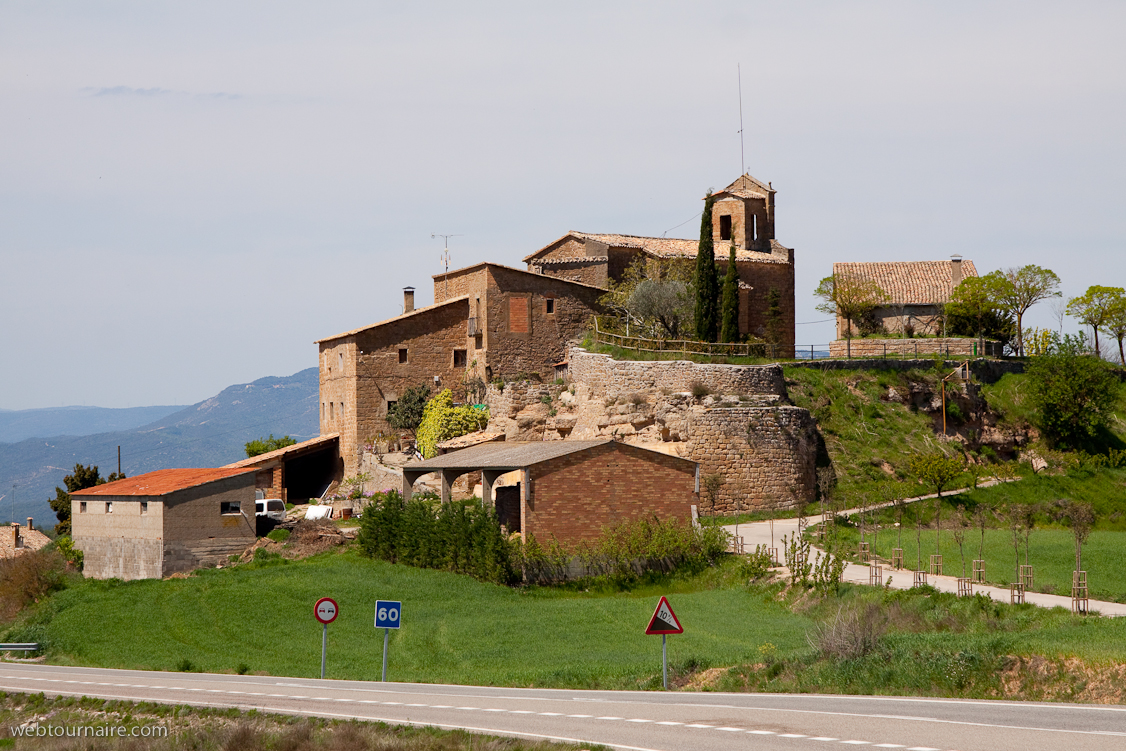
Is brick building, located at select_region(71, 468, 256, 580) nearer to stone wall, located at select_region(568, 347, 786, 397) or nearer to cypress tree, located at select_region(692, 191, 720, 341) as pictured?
stone wall, located at select_region(568, 347, 786, 397)

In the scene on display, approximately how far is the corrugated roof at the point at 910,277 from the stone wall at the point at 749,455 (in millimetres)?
19337

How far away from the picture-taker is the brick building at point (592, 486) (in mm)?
36812

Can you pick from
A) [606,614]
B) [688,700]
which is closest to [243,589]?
[606,614]

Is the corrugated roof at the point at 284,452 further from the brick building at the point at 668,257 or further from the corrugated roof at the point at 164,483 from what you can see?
the brick building at the point at 668,257

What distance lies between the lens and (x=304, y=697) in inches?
770

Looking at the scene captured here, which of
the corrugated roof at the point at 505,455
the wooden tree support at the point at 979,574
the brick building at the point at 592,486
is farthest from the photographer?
the corrugated roof at the point at 505,455

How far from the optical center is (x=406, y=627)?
3050cm

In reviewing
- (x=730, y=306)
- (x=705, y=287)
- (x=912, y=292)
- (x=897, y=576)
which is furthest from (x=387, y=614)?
(x=912, y=292)

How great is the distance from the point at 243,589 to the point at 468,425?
58.7 ft

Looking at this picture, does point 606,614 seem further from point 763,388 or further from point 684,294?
point 684,294

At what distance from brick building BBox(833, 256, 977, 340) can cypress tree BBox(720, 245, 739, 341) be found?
41.2 ft

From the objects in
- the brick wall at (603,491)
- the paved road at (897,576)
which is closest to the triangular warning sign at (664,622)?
the paved road at (897,576)

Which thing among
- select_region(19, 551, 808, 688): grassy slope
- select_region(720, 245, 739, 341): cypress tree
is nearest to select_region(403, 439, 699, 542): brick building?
select_region(19, 551, 808, 688): grassy slope

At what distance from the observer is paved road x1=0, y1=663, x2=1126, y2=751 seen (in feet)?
42.7
